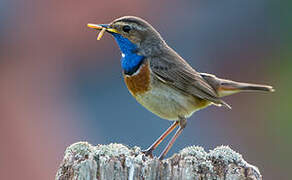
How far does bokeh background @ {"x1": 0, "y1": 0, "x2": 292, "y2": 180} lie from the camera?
13.7 meters

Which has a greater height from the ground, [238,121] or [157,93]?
[238,121]

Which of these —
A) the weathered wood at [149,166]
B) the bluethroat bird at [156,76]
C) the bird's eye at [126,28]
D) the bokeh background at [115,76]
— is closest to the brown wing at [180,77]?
the bluethroat bird at [156,76]

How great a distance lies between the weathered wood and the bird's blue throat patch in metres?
2.22

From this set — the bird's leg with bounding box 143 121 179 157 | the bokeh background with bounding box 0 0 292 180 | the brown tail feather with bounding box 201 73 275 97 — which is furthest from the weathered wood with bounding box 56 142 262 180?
the bokeh background with bounding box 0 0 292 180

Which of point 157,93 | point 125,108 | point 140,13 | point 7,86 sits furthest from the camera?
point 140,13

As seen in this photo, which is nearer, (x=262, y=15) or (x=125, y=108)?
(x=125, y=108)

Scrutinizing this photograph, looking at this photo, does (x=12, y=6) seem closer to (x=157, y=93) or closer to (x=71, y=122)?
(x=71, y=122)

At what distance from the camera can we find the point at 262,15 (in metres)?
16.5

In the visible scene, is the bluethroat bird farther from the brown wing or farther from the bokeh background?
the bokeh background

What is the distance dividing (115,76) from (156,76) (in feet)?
25.1

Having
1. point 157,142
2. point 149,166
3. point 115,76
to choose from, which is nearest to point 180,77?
point 157,142

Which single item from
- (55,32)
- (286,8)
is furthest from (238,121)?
(55,32)

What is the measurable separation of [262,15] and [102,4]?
174 inches

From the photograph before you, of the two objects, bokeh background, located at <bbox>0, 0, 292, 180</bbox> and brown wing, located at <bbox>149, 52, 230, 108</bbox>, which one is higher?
bokeh background, located at <bbox>0, 0, 292, 180</bbox>
